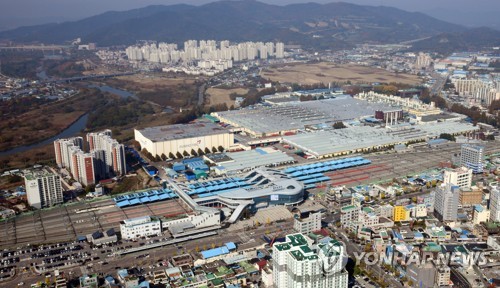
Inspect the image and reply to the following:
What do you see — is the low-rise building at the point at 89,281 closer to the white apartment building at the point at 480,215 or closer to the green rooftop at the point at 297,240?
the green rooftop at the point at 297,240

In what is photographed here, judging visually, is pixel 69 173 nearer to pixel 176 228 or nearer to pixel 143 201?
pixel 143 201

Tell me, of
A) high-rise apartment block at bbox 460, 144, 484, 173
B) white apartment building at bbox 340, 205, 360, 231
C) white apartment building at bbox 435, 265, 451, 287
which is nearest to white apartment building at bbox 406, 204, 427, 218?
white apartment building at bbox 340, 205, 360, 231

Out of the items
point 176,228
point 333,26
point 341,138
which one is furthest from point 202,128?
point 333,26

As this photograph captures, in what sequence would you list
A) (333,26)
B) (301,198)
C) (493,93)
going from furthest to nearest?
(333,26), (493,93), (301,198)

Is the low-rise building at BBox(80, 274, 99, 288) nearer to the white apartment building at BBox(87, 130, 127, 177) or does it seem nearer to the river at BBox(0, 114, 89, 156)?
the white apartment building at BBox(87, 130, 127, 177)

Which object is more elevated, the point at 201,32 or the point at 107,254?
the point at 201,32

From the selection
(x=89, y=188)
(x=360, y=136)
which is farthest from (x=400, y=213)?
(x=89, y=188)
